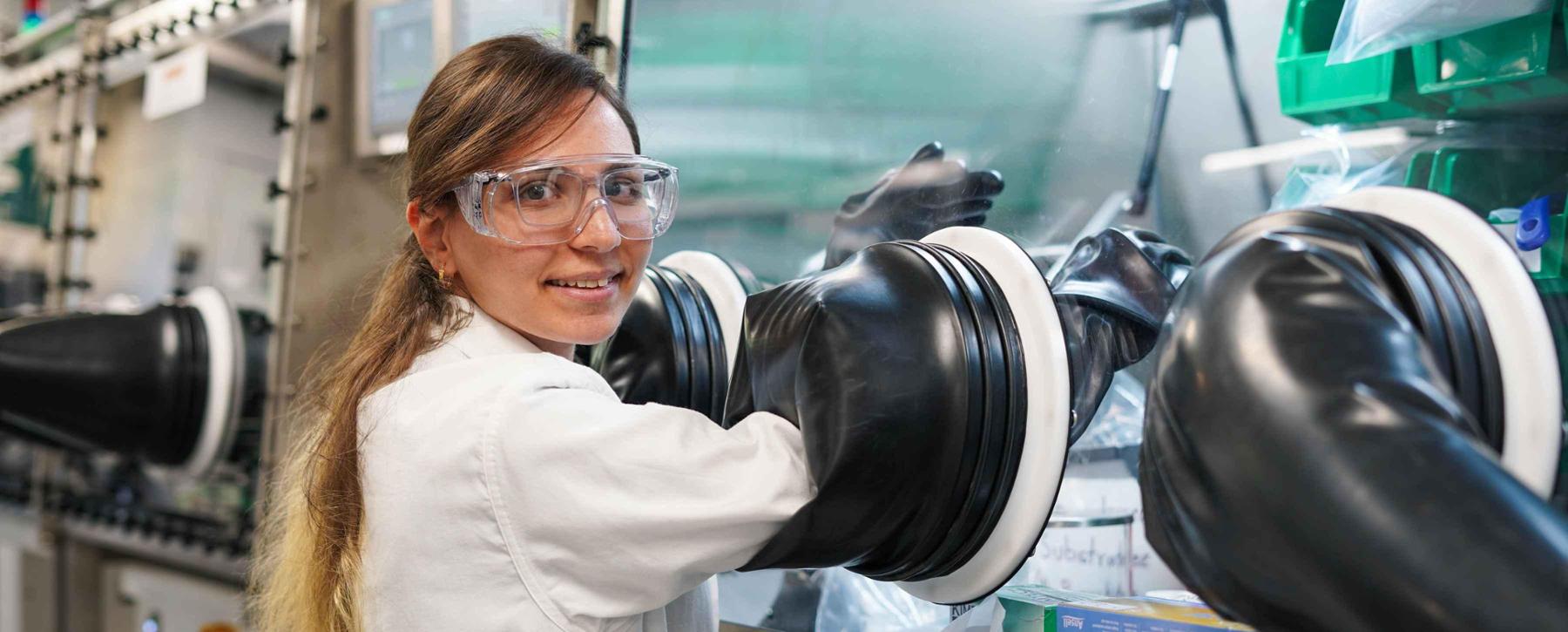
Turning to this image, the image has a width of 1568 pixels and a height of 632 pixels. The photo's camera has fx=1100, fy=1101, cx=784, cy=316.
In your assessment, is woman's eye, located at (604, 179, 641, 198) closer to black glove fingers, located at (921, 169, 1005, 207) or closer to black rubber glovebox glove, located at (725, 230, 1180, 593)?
black rubber glovebox glove, located at (725, 230, 1180, 593)

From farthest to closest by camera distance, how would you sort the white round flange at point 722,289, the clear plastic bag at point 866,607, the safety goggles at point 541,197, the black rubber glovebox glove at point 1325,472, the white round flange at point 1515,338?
the white round flange at point 722,289, the clear plastic bag at point 866,607, the safety goggles at point 541,197, the white round flange at point 1515,338, the black rubber glovebox glove at point 1325,472

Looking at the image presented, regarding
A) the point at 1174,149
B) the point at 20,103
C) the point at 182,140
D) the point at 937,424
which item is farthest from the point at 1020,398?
the point at 20,103

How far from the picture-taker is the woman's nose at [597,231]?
1082 millimetres

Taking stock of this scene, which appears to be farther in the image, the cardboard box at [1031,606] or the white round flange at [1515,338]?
the cardboard box at [1031,606]

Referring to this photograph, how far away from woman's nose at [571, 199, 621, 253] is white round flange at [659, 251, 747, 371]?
0.35m

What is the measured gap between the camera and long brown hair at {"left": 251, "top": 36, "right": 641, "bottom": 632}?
1.08 meters

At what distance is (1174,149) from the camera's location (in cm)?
117

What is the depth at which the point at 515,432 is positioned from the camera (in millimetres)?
919

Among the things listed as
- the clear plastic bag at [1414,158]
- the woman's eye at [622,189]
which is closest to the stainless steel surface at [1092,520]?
the clear plastic bag at [1414,158]

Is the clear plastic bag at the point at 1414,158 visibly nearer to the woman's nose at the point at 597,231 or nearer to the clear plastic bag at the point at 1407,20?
the clear plastic bag at the point at 1407,20

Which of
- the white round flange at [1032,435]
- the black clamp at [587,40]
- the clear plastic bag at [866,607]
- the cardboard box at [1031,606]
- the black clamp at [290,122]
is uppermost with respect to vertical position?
the black clamp at [587,40]

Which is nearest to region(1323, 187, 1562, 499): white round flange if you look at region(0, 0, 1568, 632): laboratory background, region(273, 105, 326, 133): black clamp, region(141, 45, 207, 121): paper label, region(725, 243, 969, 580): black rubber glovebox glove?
region(0, 0, 1568, 632): laboratory background

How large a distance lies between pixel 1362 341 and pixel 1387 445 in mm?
75

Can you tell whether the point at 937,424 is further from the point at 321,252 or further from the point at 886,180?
the point at 321,252
